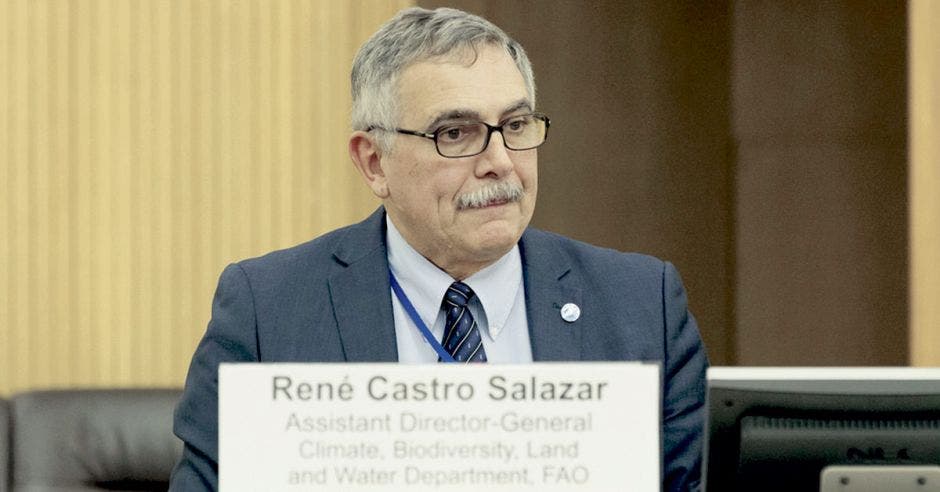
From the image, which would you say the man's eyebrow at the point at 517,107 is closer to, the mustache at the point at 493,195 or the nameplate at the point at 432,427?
the mustache at the point at 493,195

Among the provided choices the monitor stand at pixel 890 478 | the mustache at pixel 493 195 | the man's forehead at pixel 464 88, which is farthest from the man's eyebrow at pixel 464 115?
the monitor stand at pixel 890 478

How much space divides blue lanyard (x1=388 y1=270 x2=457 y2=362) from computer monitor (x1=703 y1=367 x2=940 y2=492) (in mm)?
734

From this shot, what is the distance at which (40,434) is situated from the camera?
3.15 m

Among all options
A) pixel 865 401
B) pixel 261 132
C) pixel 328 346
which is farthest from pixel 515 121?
pixel 261 132

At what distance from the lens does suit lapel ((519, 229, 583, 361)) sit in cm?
232

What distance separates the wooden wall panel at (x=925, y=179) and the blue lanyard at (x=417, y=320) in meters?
1.63

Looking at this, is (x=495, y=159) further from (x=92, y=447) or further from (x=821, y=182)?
(x=821, y=182)

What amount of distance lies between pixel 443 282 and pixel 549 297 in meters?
0.22

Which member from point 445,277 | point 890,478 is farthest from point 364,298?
point 890,478

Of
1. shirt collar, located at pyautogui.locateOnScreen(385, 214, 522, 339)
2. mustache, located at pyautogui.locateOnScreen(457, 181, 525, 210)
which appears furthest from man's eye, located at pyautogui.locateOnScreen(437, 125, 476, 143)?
shirt collar, located at pyautogui.locateOnScreen(385, 214, 522, 339)

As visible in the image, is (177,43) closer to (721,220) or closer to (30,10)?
(30,10)

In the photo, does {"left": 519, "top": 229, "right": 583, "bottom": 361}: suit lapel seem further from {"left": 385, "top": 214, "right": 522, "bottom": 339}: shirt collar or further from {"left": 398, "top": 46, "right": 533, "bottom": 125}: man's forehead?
{"left": 398, "top": 46, "right": 533, "bottom": 125}: man's forehead

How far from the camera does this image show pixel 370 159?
8.04ft

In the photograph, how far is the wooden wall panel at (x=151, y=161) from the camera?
3.66 metres
